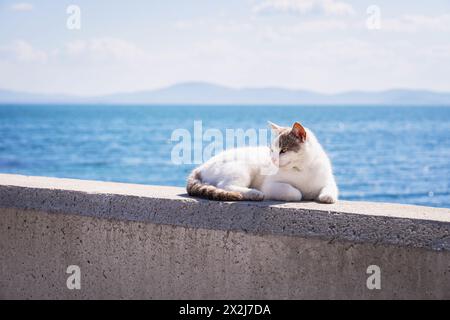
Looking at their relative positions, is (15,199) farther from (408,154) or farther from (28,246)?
(408,154)

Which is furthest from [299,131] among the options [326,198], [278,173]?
[326,198]

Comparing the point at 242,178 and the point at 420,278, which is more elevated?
the point at 242,178

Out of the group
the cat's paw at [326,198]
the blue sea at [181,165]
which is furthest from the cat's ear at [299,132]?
the blue sea at [181,165]

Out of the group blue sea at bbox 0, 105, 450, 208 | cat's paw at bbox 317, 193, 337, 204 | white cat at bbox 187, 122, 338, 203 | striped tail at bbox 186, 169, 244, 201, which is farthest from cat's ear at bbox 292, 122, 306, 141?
blue sea at bbox 0, 105, 450, 208

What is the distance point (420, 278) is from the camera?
110 inches

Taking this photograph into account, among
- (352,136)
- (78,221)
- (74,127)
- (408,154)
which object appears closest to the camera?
(78,221)

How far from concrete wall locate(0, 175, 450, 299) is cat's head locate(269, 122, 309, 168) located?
38 cm

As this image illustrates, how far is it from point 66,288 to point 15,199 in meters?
0.60

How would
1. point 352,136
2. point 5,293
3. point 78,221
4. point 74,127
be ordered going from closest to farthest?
point 78,221, point 5,293, point 352,136, point 74,127

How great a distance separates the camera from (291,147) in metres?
3.39

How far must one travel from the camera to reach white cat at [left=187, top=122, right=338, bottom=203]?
3.30 m

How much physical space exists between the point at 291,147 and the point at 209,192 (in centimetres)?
56

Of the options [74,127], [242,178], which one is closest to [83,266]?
[242,178]

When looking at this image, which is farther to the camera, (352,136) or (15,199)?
(352,136)
